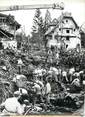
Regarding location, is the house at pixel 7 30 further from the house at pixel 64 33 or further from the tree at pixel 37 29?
the house at pixel 64 33

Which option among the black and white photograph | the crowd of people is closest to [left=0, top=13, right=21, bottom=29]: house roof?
the black and white photograph

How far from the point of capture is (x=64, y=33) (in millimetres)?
1907

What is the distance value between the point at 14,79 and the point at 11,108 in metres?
0.25

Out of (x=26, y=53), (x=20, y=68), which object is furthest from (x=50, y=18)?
(x=20, y=68)

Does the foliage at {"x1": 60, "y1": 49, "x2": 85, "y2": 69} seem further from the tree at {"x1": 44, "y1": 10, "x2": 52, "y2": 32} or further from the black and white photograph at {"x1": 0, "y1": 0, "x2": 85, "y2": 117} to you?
the tree at {"x1": 44, "y1": 10, "x2": 52, "y2": 32}

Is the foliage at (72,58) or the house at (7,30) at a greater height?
the house at (7,30)

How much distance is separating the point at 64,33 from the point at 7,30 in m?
0.50

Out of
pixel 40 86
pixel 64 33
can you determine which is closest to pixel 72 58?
pixel 64 33

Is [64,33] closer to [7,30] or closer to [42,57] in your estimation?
[42,57]

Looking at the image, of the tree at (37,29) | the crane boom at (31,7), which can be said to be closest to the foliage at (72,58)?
the tree at (37,29)

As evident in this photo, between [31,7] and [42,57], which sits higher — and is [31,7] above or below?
above

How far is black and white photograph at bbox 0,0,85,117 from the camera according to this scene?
6.23 ft

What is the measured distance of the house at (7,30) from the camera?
195 centimetres

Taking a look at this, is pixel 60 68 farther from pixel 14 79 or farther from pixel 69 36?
pixel 14 79
